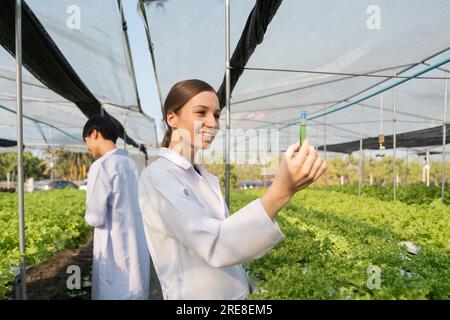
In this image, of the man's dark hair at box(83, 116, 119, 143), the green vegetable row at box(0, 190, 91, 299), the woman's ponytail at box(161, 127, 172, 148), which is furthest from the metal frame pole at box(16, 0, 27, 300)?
the woman's ponytail at box(161, 127, 172, 148)

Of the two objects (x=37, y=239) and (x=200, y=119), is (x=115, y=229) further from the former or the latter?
(x=200, y=119)

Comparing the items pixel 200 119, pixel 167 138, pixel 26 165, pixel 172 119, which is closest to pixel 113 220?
pixel 167 138

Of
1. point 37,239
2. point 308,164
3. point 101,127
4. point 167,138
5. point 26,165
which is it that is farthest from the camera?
point 26,165

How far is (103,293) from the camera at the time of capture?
3420 millimetres

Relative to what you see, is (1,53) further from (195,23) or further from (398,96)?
(398,96)

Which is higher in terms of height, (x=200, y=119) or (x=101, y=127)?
(x=101, y=127)

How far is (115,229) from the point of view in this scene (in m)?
3.52

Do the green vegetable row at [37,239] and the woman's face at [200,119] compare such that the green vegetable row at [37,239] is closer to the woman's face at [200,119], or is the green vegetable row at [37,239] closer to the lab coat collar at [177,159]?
the lab coat collar at [177,159]

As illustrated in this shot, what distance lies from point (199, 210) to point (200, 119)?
390 mm

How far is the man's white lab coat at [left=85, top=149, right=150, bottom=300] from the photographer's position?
3367 mm

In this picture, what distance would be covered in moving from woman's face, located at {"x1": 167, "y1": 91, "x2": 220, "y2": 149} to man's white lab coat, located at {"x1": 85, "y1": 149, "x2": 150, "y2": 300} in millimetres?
2252

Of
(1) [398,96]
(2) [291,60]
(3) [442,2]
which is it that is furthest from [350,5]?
(1) [398,96]

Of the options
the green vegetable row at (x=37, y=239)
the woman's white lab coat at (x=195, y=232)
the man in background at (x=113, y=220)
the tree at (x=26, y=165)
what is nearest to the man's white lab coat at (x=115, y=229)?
the man in background at (x=113, y=220)
